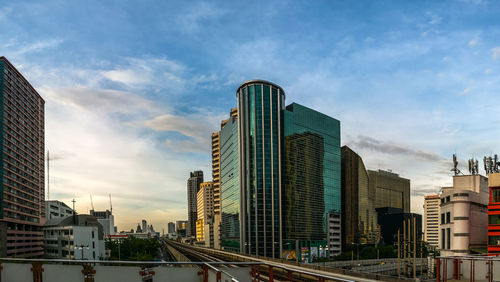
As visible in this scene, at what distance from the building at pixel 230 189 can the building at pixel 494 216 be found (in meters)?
89.3

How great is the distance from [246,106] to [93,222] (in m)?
76.9

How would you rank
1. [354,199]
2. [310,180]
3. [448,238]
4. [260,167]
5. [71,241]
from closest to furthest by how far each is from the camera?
[448,238]
[71,241]
[260,167]
[310,180]
[354,199]

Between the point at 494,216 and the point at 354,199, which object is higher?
the point at 494,216

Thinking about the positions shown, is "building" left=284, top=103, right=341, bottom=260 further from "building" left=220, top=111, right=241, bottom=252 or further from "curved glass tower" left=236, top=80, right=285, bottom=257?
"building" left=220, top=111, right=241, bottom=252

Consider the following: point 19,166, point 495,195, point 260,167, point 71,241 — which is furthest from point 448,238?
point 19,166

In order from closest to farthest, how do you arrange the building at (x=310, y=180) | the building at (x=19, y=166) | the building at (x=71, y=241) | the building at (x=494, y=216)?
1. the building at (x=494, y=216)
2. the building at (x=71, y=241)
3. the building at (x=19, y=166)
4. the building at (x=310, y=180)

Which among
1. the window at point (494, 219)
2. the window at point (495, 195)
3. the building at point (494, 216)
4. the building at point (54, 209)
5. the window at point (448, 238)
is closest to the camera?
the building at point (494, 216)

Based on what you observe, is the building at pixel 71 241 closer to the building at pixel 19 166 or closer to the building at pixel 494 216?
the building at pixel 19 166

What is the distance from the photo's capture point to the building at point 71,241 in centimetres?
9862

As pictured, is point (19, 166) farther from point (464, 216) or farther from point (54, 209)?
point (464, 216)

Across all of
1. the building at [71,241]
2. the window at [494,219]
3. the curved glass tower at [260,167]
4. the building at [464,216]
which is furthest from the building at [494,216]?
the building at [71,241]

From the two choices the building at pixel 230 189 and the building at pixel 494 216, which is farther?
the building at pixel 230 189

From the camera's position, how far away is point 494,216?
58.5 m

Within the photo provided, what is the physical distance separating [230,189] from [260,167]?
99.0 feet
